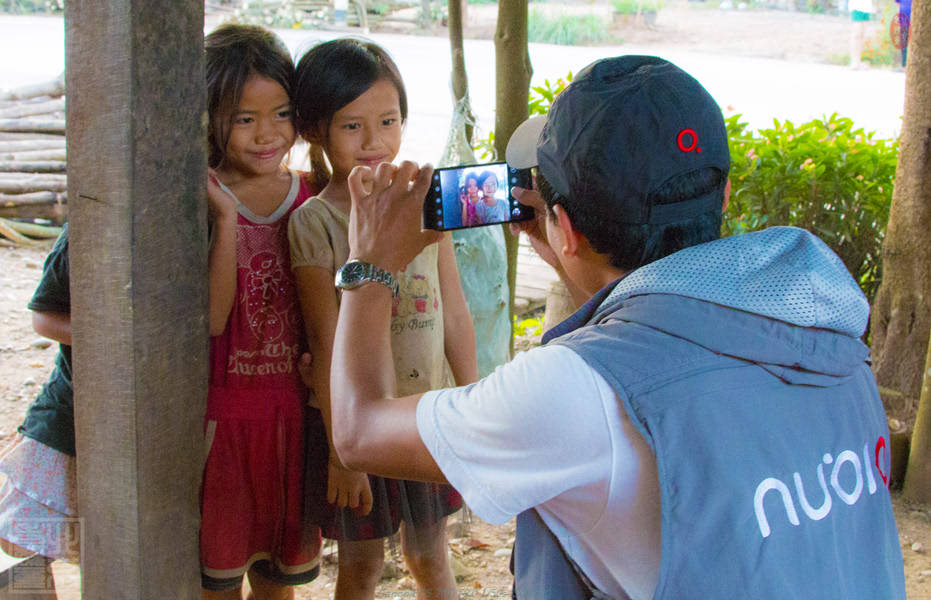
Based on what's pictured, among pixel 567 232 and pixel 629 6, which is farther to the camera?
pixel 629 6

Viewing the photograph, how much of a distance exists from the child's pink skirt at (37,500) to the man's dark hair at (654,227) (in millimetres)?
1267

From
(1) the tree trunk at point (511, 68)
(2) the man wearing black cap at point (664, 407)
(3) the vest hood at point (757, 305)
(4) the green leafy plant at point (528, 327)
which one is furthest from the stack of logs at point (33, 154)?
(3) the vest hood at point (757, 305)

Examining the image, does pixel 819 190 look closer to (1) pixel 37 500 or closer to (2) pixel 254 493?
(2) pixel 254 493

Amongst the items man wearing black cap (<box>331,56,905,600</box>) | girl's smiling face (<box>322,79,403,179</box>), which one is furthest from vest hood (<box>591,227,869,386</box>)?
girl's smiling face (<box>322,79,403,179</box>)

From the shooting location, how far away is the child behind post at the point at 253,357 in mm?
1865

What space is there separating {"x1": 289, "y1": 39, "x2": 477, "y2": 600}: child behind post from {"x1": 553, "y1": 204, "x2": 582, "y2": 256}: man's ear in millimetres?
688

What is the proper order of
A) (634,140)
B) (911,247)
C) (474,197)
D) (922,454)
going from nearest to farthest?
1. (634,140)
2. (474,197)
3. (922,454)
4. (911,247)

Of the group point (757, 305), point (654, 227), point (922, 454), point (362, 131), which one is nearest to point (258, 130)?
point (362, 131)

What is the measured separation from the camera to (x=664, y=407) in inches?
42.5

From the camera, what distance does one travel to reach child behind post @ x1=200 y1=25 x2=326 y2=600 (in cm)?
187

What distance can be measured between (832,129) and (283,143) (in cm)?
347

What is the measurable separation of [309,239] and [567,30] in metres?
15.2

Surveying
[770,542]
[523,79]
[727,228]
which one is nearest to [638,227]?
[770,542]

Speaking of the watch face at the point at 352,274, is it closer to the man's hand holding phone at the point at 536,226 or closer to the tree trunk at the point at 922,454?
the man's hand holding phone at the point at 536,226
